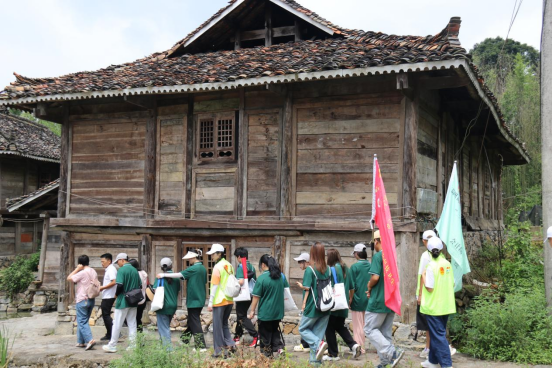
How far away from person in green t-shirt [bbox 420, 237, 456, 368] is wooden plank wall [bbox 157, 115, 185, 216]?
635 cm

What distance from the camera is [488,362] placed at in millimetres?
8648

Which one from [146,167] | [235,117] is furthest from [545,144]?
[146,167]

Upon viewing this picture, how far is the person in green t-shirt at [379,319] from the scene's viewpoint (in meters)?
7.64

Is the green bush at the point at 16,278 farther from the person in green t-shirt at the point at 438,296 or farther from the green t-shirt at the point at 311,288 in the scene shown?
the person in green t-shirt at the point at 438,296

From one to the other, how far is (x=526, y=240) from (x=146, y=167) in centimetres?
896

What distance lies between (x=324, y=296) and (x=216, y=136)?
5366 mm

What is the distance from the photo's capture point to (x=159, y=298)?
8930 mm

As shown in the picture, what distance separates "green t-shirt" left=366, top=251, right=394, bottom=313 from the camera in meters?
7.69

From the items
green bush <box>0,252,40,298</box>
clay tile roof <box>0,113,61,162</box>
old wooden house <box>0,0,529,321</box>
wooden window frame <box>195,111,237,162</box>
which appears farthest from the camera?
clay tile roof <box>0,113,61,162</box>

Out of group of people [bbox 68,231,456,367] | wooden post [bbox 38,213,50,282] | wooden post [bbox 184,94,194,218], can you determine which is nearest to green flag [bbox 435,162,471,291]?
group of people [bbox 68,231,456,367]

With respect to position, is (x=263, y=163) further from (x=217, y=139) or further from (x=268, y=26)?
(x=268, y=26)

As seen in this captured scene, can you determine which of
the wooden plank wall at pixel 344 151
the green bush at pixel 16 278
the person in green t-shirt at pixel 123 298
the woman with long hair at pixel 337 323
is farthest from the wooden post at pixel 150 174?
the green bush at pixel 16 278

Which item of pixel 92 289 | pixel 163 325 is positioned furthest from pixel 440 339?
pixel 92 289

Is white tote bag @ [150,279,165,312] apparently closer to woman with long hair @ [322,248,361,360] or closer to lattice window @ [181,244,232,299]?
woman with long hair @ [322,248,361,360]
